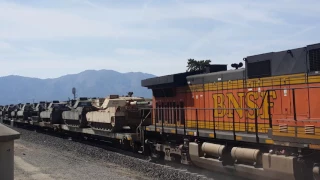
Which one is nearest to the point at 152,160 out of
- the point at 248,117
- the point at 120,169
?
the point at 120,169

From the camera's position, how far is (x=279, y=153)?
8.46 meters

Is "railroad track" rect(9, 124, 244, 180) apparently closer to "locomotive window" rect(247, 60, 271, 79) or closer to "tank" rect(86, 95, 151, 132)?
"tank" rect(86, 95, 151, 132)

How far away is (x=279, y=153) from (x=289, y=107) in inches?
52.7

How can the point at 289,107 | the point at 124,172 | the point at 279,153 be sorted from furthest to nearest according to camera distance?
the point at 124,172
the point at 289,107
the point at 279,153

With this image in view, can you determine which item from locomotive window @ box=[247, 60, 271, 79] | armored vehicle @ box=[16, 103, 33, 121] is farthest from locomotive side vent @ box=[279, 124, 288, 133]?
armored vehicle @ box=[16, 103, 33, 121]

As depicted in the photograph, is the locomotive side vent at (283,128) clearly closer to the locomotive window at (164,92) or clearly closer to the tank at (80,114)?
the locomotive window at (164,92)

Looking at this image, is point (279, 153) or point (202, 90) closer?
point (279, 153)

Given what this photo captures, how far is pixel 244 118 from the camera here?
10.7 meters

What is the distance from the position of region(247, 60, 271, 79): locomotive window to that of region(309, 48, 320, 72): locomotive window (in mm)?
1463

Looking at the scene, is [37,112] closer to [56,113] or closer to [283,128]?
[56,113]

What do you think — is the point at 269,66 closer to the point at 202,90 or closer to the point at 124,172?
the point at 202,90

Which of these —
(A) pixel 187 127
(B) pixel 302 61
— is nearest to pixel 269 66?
(B) pixel 302 61

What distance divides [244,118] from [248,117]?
219mm

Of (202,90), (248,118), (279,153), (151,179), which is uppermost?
(202,90)
